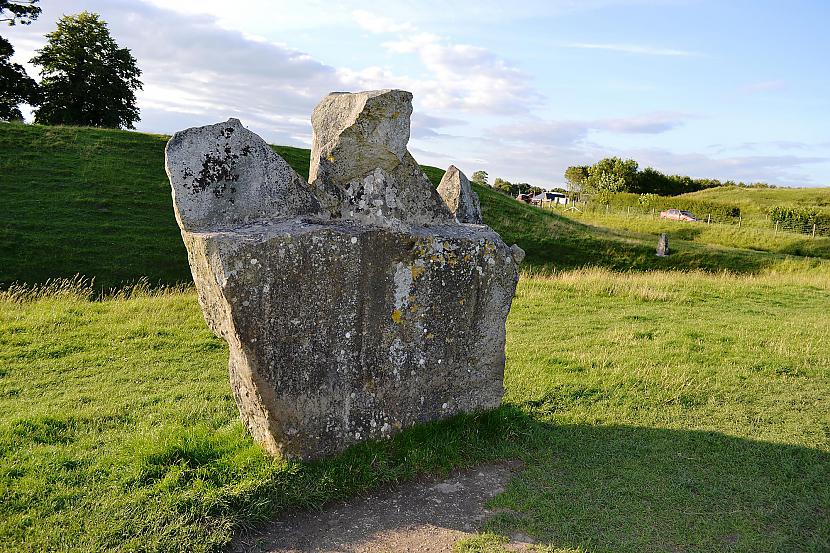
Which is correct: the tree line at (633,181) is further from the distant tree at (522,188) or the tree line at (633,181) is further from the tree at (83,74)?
the tree at (83,74)

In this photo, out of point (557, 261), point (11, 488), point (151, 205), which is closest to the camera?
point (11, 488)

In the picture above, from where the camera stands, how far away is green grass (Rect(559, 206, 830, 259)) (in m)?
39.7

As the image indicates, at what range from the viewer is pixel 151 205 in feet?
98.3

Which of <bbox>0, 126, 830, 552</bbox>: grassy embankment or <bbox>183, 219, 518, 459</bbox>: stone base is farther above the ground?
<bbox>183, 219, 518, 459</bbox>: stone base

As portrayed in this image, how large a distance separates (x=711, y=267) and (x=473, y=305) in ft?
96.4

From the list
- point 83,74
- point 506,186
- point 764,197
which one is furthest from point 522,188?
point 83,74

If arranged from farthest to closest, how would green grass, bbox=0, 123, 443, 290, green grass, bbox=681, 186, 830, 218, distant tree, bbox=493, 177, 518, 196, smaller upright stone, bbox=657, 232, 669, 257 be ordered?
distant tree, bbox=493, 177, 518, 196, green grass, bbox=681, 186, 830, 218, smaller upright stone, bbox=657, 232, 669, 257, green grass, bbox=0, 123, 443, 290

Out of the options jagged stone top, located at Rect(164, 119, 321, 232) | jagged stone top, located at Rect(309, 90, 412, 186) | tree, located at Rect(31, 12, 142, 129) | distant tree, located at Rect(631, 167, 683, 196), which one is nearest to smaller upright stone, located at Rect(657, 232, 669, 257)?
jagged stone top, located at Rect(309, 90, 412, 186)

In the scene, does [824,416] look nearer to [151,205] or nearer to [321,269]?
[321,269]

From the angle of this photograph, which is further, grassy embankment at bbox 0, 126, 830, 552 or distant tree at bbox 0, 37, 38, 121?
distant tree at bbox 0, 37, 38, 121

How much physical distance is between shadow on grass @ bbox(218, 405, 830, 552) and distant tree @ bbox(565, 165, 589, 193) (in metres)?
87.1

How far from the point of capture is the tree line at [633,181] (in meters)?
81.9

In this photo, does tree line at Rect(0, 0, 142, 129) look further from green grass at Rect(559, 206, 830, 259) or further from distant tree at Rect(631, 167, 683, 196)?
distant tree at Rect(631, 167, 683, 196)

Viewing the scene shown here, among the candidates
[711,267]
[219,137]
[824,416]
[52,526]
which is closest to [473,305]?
[219,137]
